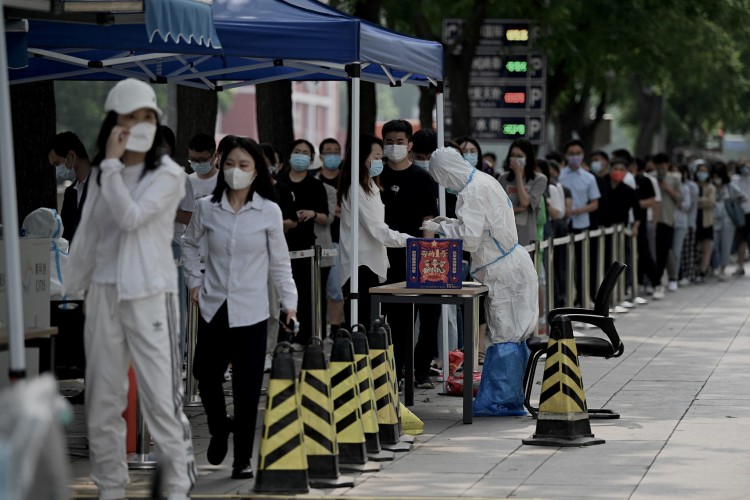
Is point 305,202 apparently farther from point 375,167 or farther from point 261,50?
point 261,50

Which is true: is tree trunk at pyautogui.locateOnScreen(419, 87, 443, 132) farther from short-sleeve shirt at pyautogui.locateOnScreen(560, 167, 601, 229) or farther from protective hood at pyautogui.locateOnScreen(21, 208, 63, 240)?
protective hood at pyautogui.locateOnScreen(21, 208, 63, 240)

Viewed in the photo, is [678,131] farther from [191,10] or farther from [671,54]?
[191,10]

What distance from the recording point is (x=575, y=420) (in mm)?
10297

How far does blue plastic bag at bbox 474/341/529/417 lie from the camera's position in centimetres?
1165

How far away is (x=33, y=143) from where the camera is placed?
45.6 ft

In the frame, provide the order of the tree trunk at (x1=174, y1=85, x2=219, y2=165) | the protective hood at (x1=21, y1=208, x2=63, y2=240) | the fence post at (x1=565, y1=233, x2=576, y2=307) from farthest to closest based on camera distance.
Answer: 1. the fence post at (x1=565, y1=233, x2=576, y2=307)
2. the tree trunk at (x1=174, y1=85, x2=219, y2=165)
3. the protective hood at (x1=21, y1=208, x2=63, y2=240)

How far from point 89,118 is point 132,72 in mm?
71181

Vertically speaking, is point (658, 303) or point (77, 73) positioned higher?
point (77, 73)

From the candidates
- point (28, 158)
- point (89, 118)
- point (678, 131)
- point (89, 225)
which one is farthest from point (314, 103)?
point (89, 225)

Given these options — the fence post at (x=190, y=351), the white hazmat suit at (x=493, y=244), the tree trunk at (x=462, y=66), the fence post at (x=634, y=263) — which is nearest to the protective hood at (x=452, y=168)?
the white hazmat suit at (x=493, y=244)

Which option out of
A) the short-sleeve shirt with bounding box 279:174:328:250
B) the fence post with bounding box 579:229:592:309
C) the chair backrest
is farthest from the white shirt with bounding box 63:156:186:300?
the fence post with bounding box 579:229:592:309

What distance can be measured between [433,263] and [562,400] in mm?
1655

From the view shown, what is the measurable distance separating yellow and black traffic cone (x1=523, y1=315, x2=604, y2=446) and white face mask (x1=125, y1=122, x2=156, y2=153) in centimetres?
359

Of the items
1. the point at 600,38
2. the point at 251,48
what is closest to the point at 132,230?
the point at 251,48
